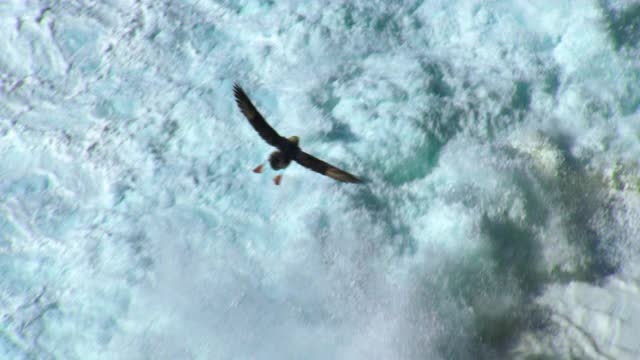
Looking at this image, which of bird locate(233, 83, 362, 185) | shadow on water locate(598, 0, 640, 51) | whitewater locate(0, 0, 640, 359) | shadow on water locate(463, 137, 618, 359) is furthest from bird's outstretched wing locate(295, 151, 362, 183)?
shadow on water locate(598, 0, 640, 51)

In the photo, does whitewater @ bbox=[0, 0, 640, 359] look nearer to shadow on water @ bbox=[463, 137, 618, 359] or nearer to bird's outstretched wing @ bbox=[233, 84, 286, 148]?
shadow on water @ bbox=[463, 137, 618, 359]

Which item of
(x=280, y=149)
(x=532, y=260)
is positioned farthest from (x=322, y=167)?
(x=532, y=260)

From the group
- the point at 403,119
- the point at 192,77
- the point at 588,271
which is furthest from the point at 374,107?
the point at 588,271

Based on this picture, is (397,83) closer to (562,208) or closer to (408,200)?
(408,200)

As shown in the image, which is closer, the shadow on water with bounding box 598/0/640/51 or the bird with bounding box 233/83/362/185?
the bird with bounding box 233/83/362/185

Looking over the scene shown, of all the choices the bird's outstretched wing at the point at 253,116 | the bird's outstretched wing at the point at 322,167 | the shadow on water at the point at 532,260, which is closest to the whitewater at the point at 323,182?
the shadow on water at the point at 532,260

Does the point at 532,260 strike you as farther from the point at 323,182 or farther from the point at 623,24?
the point at 623,24
